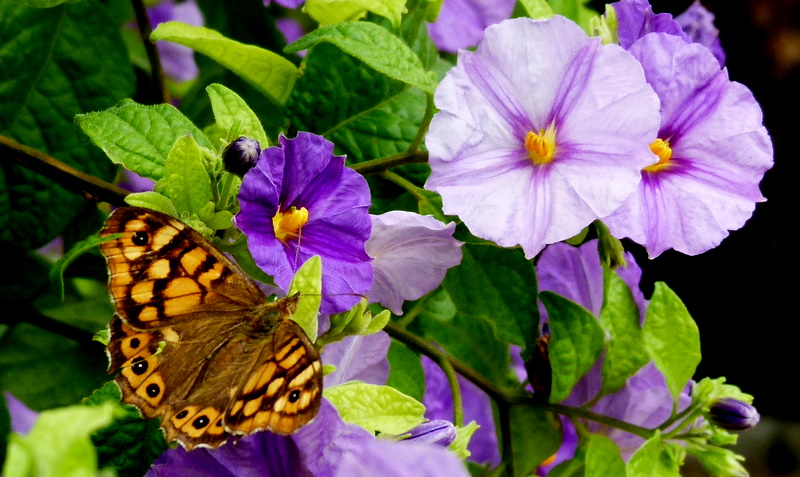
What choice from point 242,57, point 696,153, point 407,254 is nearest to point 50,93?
point 242,57

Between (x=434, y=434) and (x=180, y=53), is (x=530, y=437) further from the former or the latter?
(x=180, y=53)

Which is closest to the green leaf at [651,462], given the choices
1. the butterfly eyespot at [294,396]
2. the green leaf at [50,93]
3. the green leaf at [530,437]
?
the green leaf at [530,437]

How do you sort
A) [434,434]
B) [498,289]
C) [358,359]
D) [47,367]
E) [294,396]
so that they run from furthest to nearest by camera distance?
[47,367]
[498,289]
[358,359]
[434,434]
[294,396]

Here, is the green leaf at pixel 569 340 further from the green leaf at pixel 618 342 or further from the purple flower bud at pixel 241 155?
the purple flower bud at pixel 241 155

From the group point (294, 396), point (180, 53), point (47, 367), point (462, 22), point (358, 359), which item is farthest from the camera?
point (180, 53)

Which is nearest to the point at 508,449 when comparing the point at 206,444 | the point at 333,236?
the point at 333,236

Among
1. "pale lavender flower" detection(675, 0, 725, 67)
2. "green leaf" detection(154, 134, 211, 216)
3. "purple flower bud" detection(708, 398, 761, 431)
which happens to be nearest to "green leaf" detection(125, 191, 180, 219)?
"green leaf" detection(154, 134, 211, 216)
